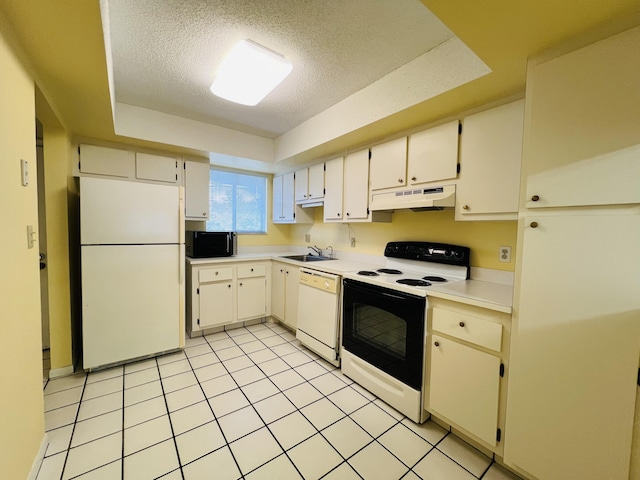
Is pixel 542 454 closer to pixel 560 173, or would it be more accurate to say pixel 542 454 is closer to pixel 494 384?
pixel 494 384

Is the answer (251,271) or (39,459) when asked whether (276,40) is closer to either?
(251,271)

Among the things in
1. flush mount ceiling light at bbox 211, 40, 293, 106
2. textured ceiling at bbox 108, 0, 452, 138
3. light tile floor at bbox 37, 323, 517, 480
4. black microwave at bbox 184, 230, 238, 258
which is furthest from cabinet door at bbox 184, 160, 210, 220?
light tile floor at bbox 37, 323, 517, 480

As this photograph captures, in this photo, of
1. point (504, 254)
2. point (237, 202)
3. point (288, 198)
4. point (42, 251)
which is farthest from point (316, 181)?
point (42, 251)

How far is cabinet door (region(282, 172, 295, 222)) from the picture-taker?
356 cm

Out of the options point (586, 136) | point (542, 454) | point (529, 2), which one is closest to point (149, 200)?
point (529, 2)

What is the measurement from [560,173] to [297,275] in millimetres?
2348

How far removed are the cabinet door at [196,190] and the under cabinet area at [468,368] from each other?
270 centimetres

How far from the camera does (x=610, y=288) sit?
1047mm

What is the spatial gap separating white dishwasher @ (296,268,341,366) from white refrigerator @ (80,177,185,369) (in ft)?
3.93

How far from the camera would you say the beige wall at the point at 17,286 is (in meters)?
1.04

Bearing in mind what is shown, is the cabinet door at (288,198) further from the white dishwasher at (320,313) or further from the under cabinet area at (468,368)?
the under cabinet area at (468,368)

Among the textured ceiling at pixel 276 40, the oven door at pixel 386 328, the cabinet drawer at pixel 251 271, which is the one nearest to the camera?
the textured ceiling at pixel 276 40

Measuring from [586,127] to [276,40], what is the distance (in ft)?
5.35

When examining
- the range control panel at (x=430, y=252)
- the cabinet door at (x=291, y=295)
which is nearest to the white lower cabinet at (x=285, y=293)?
the cabinet door at (x=291, y=295)
